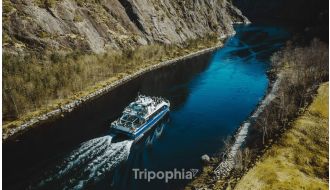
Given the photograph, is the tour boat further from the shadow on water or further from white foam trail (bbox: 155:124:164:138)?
the shadow on water

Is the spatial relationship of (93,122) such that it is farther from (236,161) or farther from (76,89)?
(236,161)

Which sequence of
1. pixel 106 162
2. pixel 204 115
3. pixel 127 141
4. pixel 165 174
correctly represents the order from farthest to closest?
pixel 204 115 < pixel 127 141 < pixel 106 162 < pixel 165 174

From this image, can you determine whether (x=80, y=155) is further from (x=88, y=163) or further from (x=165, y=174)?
(x=165, y=174)

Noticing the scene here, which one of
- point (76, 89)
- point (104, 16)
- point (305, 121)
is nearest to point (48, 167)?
point (76, 89)

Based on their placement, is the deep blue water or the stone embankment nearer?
the stone embankment

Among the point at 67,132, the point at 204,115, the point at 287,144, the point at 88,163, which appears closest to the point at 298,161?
the point at 287,144

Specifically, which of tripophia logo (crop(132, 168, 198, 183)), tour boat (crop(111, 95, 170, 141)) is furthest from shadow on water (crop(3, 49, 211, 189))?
tripophia logo (crop(132, 168, 198, 183))

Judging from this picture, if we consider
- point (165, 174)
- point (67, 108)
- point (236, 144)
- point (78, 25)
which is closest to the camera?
point (165, 174)
